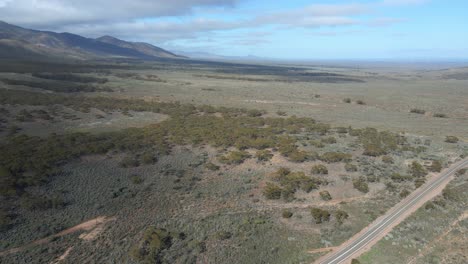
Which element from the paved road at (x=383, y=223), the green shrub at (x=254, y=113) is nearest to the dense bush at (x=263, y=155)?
the paved road at (x=383, y=223)

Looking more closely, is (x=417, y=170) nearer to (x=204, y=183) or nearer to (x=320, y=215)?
(x=320, y=215)

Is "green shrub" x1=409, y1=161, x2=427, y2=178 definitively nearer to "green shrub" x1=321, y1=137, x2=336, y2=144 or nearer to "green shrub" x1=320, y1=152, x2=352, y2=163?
"green shrub" x1=320, y1=152, x2=352, y2=163

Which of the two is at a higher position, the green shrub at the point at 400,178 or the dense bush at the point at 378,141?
the dense bush at the point at 378,141

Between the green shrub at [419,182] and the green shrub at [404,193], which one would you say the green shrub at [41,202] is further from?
the green shrub at [419,182]

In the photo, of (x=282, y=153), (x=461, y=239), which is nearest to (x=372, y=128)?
(x=282, y=153)

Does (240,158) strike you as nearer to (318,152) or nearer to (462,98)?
(318,152)
